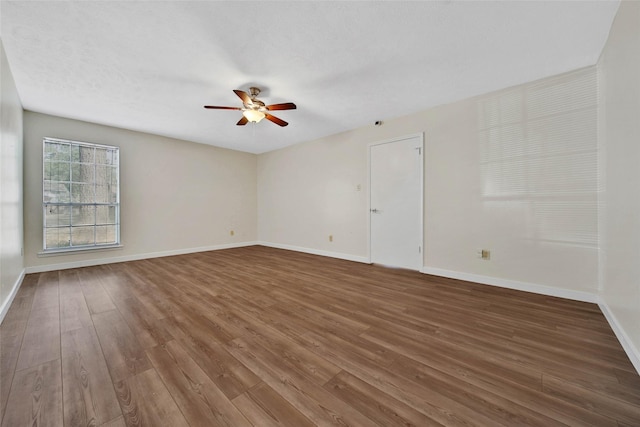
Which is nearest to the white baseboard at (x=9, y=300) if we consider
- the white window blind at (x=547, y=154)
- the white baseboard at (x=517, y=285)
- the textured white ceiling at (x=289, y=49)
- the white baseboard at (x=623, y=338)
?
the textured white ceiling at (x=289, y=49)

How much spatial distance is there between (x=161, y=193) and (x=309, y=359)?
4.80 meters

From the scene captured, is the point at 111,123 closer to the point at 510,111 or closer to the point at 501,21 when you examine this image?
the point at 501,21

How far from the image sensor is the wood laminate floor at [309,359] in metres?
1.17

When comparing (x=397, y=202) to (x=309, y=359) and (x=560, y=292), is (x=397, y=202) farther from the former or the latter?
(x=309, y=359)

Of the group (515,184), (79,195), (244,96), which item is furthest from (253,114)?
(79,195)

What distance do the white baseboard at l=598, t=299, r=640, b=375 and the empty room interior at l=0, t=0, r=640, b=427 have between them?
2 centimetres

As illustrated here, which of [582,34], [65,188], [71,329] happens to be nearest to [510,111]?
[582,34]

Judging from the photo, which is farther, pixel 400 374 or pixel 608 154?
pixel 608 154

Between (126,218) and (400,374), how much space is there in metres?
5.19

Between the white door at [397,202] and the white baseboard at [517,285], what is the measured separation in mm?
336

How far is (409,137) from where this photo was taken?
383 centimetres

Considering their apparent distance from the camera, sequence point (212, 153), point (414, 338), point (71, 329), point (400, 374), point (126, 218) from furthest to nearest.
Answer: point (212, 153) < point (126, 218) < point (71, 329) < point (414, 338) < point (400, 374)

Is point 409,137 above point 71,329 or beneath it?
above

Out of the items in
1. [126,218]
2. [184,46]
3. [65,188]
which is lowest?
[126,218]
